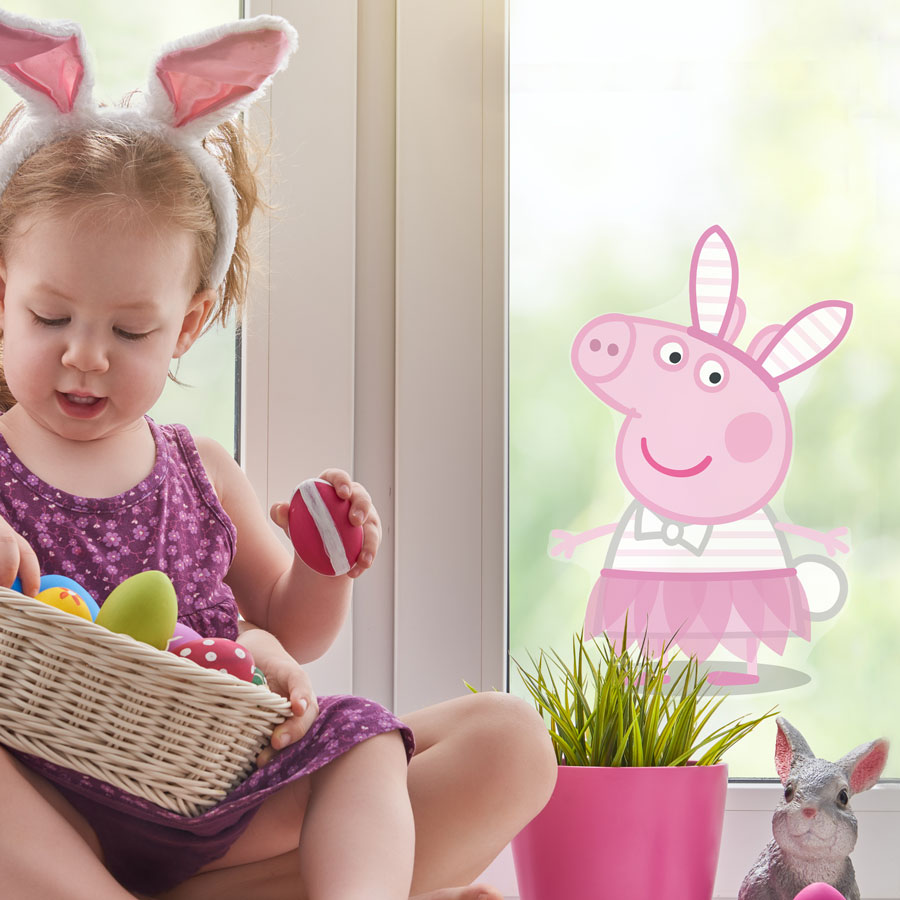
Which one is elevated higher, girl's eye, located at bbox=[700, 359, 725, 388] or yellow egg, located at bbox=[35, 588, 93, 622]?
girl's eye, located at bbox=[700, 359, 725, 388]

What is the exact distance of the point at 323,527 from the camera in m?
0.92

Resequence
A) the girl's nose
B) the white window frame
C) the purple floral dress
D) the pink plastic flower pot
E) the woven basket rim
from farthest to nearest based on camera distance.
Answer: the white window frame < the pink plastic flower pot < the girl's nose < the purple floral dress < the woven basket rim

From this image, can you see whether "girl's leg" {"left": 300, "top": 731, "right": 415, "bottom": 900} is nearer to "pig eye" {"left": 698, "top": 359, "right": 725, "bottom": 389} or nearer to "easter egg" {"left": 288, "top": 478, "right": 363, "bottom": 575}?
"easter egg" {"left": 288, "top": 478, "right": 363, "bottom": 575}

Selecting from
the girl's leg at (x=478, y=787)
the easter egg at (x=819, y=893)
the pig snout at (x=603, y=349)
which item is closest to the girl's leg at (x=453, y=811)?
the girl's leg at (x=478, y=787)

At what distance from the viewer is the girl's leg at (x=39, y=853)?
690mm

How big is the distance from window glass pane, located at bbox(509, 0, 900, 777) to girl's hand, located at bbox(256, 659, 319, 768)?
403mm

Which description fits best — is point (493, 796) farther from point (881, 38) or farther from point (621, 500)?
point (881, 38)

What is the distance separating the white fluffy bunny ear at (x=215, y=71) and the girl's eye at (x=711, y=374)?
0.58 meters

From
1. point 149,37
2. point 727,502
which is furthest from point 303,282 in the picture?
point 727,502

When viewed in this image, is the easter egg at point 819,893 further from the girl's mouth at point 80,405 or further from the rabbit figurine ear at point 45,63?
the rabbit figurine ear at point 45,63

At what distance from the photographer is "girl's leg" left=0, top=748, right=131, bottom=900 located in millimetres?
690

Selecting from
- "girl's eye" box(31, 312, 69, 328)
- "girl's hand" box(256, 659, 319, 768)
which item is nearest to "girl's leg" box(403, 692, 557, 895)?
"girl's hand" box(256, 659, 319, 768)

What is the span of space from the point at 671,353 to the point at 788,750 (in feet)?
1.48

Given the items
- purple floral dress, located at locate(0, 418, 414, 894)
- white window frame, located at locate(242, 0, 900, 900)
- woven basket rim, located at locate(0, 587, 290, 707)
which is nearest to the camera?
woven basket rim, located at locate(0, 587, 290, 707)
